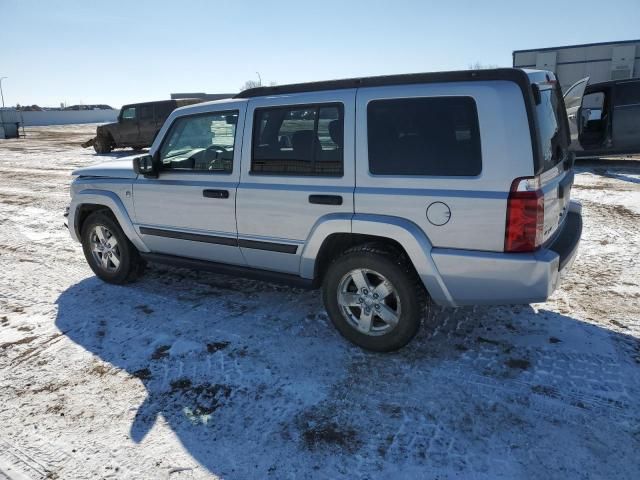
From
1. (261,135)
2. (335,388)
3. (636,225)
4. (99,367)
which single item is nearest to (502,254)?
(335,388)

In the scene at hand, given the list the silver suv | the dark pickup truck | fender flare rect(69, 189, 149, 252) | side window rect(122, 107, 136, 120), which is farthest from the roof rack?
side window rect(122, 107, 136, 120)

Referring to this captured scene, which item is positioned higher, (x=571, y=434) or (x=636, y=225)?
(x=636, y=225)

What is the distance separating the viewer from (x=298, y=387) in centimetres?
314

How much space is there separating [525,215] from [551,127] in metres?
0.91

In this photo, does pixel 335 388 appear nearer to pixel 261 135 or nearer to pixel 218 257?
pixel 218 257

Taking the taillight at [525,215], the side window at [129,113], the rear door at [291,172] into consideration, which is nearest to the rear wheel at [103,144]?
the side window at [129,113]

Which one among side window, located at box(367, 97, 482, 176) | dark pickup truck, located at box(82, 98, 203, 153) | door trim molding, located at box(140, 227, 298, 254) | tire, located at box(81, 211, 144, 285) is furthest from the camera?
dark pickup truck, located at box(82, 98, 203, 153)

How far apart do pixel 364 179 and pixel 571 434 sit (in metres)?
1.98

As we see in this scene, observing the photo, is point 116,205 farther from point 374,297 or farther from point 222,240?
point 374,297

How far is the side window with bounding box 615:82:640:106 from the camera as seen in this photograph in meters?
10.3

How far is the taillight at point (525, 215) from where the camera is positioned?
2.84 meters

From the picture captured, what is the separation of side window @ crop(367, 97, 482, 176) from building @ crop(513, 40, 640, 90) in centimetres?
1600

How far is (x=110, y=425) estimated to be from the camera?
2854 mm

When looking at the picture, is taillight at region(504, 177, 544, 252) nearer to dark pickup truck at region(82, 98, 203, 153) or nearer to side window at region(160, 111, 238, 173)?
side window at region(160, 111, 238, 173)
